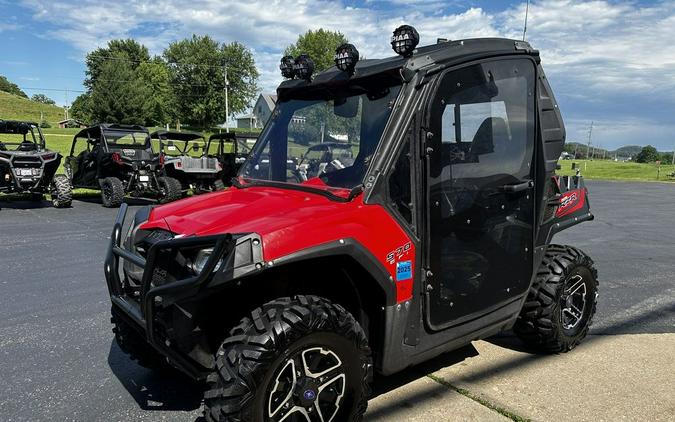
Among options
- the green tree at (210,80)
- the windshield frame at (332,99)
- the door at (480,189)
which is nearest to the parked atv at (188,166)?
the windshield frame at (332,99)

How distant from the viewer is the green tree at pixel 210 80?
7456cm

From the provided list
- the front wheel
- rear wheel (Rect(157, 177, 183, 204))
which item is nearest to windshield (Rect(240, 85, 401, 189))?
the front wheel

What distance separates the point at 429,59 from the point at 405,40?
0.56ft

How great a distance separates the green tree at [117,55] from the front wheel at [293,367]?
84464 mm

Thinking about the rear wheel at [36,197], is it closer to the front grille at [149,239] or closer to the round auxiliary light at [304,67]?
the front grille at [149,239]

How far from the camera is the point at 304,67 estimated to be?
135 inches

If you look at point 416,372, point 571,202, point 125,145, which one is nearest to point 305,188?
point 416,372

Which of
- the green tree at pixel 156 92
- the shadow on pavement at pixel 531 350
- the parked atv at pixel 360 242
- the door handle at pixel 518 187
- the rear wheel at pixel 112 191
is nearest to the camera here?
the parked atv at pixel 360 242

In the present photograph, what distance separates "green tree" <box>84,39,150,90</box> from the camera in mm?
80812

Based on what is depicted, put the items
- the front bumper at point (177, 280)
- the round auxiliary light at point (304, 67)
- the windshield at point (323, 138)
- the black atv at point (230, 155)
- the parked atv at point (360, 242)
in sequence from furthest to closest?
the black atv at point (230, 155), the round auxiliary light at point (304, 67), the windshield at point (323, 138), the parked atv at point (360, 242), the front bumper at point (177, 280)

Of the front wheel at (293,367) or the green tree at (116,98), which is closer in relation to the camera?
the front wheel at (293,367)

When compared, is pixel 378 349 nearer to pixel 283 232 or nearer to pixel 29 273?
pixel 283 232

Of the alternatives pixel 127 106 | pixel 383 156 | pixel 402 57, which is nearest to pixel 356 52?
pixel 402 57

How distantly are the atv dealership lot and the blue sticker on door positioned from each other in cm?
88
